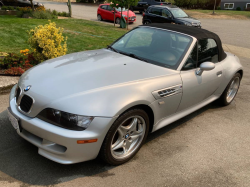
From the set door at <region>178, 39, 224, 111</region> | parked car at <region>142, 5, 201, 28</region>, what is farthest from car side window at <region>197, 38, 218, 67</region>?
parked car at <region>142, 5, 201, 28</region>

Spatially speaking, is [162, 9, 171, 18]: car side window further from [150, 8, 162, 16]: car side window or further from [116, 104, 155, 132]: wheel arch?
[116, 104, 155, 132]: wheel arch

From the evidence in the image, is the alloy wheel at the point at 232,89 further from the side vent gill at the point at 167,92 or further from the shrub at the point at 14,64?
the shrub at the point at 14,64

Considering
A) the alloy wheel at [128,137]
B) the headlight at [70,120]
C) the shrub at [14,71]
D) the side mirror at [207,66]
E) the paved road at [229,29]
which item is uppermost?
the side mirror at [207,66]

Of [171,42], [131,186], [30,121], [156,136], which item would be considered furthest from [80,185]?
[171,42]

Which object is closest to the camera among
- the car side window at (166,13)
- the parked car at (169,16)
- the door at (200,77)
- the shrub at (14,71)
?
the door at (200,77)

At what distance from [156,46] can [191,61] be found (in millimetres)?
618

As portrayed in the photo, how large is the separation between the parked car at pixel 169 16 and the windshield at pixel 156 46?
10676 millimetres

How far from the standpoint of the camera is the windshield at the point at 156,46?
3740mm

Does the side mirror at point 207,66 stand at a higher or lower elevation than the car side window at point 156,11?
lower

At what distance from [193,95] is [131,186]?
173 centimetres

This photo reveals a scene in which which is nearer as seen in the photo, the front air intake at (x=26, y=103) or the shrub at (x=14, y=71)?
the front air intake at (x=26, y=103)

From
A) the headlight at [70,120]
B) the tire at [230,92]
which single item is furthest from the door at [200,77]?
the headlight at [70,120]

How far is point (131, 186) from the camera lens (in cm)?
272

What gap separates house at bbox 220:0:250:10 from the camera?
34.1 metres
